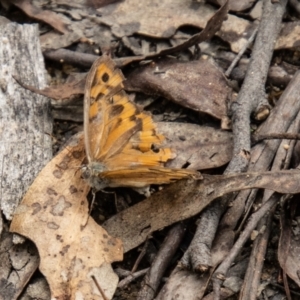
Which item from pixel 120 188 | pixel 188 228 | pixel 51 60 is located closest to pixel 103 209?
pixel 120 188

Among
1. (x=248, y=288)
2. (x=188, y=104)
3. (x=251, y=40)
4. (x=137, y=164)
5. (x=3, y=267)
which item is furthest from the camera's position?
(x=251, y=40)

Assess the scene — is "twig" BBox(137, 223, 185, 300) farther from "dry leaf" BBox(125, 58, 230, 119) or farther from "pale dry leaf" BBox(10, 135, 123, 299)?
"dry leaf" BBox(125, 58, 230, 119)

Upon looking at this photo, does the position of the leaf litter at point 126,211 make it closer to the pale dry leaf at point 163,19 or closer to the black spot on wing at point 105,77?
the black spot on wing at point 105,77

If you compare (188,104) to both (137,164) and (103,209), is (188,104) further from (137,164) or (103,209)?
(103,209)

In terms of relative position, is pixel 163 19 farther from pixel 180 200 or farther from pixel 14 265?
pixel 14 265

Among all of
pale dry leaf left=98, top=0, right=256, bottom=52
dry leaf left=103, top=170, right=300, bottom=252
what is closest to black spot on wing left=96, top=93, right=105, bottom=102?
dry leaf left=103, top=170, right=300, bottom=252
